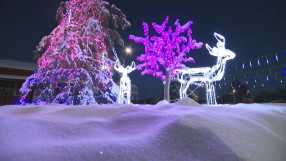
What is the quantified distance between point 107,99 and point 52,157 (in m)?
5.93

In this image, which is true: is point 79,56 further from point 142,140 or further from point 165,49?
point 142,140

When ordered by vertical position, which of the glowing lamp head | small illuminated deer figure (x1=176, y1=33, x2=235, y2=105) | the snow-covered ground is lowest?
the snow-covered ground

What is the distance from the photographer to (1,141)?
1.33ft

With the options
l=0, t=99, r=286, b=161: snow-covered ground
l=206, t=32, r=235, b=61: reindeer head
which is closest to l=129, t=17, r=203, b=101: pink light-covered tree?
l=206, t=32, r=235, b=61: reindeer head

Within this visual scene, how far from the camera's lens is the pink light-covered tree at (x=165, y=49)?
888 centimetres

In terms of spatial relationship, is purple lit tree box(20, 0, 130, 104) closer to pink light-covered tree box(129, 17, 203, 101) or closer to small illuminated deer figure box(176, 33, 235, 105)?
pink light-covered tree box(129, 17, 203, 101)

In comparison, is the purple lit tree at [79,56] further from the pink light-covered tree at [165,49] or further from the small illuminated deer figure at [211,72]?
the small illuminated deer figure at [211,72]

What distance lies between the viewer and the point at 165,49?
897 centimetres

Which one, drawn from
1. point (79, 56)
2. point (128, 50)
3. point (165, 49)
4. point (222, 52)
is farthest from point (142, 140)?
point (128, 50)

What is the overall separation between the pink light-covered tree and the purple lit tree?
7.80 feet

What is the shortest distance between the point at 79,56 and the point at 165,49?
193 inches

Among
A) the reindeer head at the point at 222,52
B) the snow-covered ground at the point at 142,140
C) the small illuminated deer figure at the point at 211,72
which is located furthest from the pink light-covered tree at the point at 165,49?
the snow-covered ground at the point at 142,140

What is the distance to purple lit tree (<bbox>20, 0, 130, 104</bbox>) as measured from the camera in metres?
5.47

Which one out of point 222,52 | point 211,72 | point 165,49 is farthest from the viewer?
point 165,49
